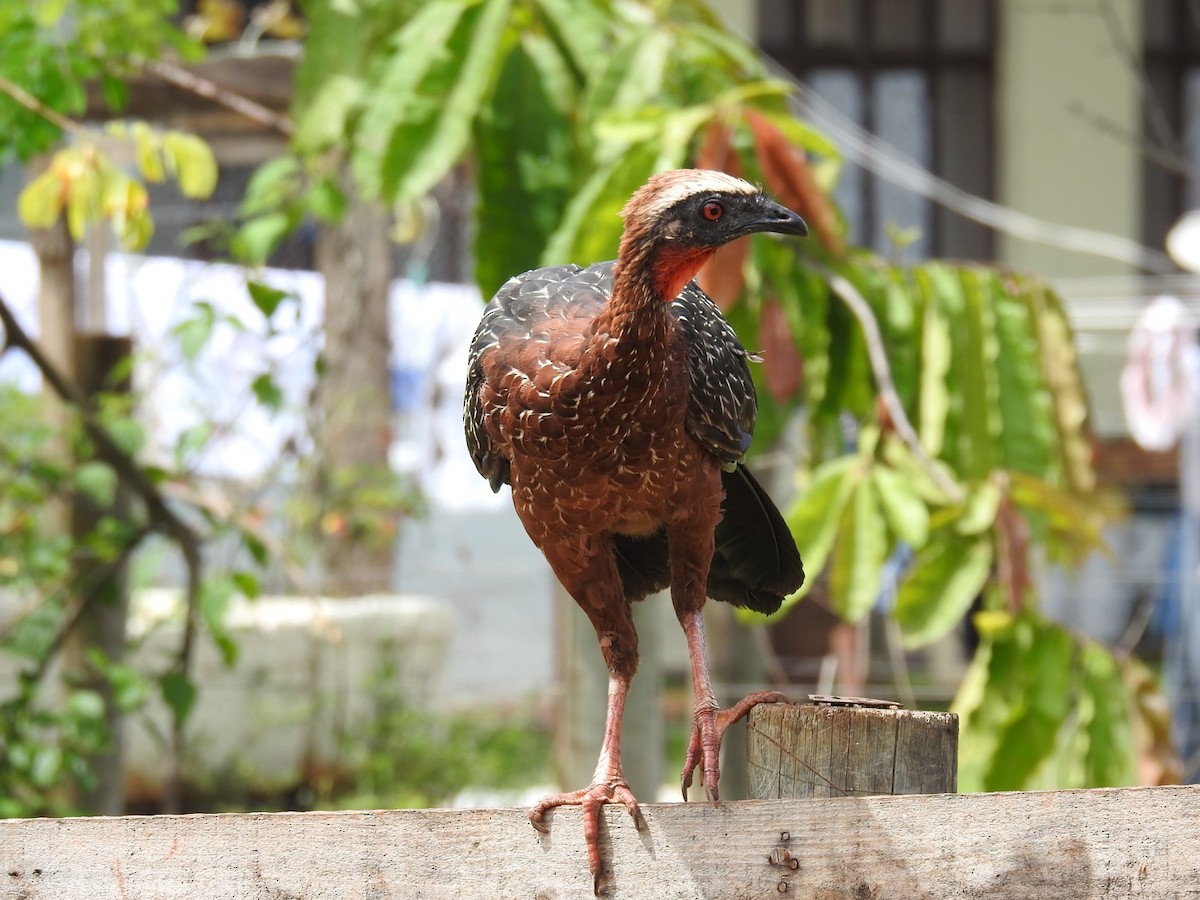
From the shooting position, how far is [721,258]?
118 inches

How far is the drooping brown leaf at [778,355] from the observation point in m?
3.29

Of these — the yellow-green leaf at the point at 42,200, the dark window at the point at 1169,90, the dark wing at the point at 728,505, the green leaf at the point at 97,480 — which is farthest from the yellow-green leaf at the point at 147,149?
the dark window at the point at 1169,90

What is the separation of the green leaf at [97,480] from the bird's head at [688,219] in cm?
247

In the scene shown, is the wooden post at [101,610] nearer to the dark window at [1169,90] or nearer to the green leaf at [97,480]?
the green leaf at [97,480]

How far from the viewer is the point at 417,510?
20.2ft

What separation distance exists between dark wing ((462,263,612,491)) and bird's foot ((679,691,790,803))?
19.5 inches

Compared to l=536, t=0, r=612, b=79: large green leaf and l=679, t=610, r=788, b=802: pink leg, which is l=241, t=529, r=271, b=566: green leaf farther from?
l=679, t=610, r=788, b=802: pink leg

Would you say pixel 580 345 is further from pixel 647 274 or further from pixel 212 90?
pixel 212 90

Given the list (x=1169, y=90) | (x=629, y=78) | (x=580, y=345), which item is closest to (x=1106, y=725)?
(x=629, y=78)

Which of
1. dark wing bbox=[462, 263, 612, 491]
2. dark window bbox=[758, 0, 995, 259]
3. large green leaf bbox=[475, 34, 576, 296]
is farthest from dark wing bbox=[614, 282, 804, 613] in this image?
dark window bbox=[758, 0, 995, 259]

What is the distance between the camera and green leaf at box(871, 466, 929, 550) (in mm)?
3113

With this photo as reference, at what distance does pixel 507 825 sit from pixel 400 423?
16.2 feet

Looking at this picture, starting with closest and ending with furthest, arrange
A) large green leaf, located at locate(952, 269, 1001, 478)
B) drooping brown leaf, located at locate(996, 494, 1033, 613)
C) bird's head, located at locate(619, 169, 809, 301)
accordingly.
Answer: bird's head, located at locate(619, 169, 809, 301) → drooping brown leaf, located at locate(996, 494, 1033, 613) → large green leaf, located at locate(952, 269, 1001, 478)

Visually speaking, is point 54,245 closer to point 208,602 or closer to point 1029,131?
point 208,602
